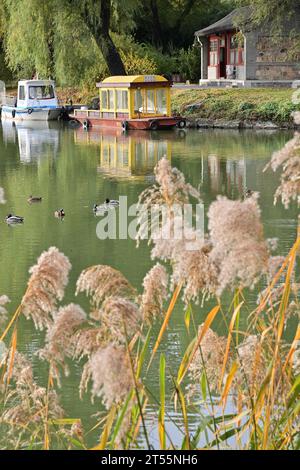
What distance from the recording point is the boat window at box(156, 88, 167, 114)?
28250mm

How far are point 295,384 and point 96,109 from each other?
29.3 metres

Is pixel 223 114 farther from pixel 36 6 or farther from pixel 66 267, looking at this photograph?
pixel 66 267

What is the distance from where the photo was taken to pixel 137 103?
93.1 feet

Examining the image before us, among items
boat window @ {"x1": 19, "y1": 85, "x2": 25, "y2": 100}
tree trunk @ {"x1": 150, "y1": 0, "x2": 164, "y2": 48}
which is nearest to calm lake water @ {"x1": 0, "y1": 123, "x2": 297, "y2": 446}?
boat window @ {"x1": 19, "y1": 85, "x2": 25, "y2": 100}

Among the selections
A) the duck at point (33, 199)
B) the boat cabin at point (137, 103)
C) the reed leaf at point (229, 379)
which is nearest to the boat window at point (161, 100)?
the boat cabin at point (137, 103)

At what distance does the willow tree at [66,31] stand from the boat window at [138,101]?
122 inches

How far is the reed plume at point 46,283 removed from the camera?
276 centimetres

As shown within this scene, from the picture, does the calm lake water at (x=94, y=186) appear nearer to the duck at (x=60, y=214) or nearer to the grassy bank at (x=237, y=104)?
the duck at (x=60, y=214)

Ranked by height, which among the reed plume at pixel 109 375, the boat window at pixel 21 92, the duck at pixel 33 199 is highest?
the reed plume at pixel 109 375

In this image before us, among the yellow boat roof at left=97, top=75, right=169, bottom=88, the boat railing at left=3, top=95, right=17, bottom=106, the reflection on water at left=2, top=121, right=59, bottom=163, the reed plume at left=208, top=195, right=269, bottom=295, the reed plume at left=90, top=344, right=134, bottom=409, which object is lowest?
the reflection on water at left=2, top=121, right=59, bottom=163

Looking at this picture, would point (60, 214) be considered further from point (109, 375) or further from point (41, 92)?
point (41, 92)

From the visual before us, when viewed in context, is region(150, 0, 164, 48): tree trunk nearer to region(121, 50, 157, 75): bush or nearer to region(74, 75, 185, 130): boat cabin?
region(121, 50, 157, 75): bush

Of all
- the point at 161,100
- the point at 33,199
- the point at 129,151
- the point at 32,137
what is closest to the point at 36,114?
the point at 161,100

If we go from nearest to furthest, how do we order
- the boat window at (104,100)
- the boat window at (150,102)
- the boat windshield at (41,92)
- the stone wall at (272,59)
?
the boat window at (150,102) → the boat window at (104,100) → the boat windshield at (41,92) → the stone wall at (272,59)
